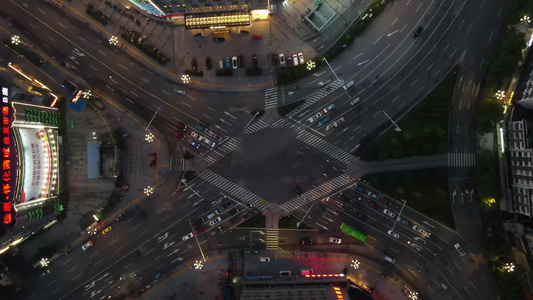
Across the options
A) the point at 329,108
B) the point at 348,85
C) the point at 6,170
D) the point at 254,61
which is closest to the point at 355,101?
the point at 348,85

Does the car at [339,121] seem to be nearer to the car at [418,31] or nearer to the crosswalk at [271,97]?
the crosswalk at [271,97]

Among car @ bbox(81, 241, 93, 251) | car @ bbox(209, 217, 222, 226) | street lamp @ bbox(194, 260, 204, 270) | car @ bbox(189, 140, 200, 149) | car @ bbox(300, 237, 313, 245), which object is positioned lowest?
car @ bbox(81, 241, 93, 251)

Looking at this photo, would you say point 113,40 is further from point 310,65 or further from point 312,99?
Result: point 312,99

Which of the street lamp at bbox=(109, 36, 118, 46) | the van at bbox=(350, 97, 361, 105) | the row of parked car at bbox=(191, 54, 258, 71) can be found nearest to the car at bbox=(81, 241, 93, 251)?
the street lamp at bbox=(109, 36, 118, 46)

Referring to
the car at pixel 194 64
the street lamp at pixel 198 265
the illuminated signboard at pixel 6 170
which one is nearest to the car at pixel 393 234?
the street lamp at pixel 198 265

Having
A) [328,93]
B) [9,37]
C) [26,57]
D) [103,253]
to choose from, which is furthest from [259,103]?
[9,37]

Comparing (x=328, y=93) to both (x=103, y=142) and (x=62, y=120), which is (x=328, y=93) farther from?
(x=62, y=120)

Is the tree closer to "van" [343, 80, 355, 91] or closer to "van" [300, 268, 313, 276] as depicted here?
"van" [343, 80, 355, 91]
